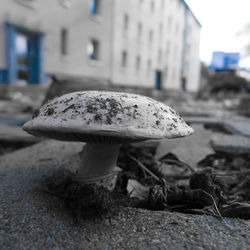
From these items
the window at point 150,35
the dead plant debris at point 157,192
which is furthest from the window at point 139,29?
the dead plant debris at point 157,192

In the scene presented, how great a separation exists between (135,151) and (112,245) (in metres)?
0.88

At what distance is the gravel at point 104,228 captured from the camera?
0.82m

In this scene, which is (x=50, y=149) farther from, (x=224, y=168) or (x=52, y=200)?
(x=224, y=168)

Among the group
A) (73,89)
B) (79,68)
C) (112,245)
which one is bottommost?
(112,245)

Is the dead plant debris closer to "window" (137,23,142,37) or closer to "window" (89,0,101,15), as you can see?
"window" (89,0,101,15)

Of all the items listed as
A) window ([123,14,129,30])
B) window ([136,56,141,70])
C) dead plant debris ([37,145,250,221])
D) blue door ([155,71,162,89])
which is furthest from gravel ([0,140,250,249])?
blue door ([155,71,162,89])

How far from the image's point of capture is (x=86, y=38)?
10.9 metres

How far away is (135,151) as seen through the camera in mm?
1676

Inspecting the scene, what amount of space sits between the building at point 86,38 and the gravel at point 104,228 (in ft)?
11.9

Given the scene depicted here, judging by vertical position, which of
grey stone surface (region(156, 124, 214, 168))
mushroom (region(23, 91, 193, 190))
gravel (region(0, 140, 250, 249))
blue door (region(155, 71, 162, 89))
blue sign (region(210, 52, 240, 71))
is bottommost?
gravel (region(0, 140, 250, 249))

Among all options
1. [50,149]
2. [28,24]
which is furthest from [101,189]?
[28,24]

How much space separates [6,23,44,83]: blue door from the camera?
25.8 ft

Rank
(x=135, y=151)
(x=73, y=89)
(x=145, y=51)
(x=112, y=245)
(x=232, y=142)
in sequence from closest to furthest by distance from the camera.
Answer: (x=112, y=245)
(x=135, y=151)
(x=232, y=142)
(x=73, y=89)
(x=145, y=51)

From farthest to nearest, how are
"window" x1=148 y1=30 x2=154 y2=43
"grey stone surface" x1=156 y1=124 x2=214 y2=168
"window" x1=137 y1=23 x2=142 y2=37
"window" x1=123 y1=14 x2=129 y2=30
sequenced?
"window" x1=148 y1=30 x2=154 y2=43, "window" x1=137 y1=23 x2=142 y2=37, "window" x1=123 y1=14 x2=129 y2=30, "grey stone surface" x1=156 y1=124 x2=214 y2=168
